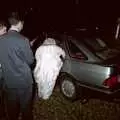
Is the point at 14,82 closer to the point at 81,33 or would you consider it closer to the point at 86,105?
the point at 86,105

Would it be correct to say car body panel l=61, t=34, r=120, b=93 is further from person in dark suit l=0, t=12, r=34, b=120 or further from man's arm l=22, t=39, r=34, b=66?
man's arm l=22, t=39, r=34, b=66

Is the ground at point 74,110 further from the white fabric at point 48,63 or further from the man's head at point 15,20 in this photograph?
the man's head at point 15,20

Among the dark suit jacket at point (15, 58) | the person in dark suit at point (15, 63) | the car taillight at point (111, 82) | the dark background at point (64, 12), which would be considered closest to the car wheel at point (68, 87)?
the car taillight at point (111, 82)

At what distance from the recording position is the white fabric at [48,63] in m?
8.76

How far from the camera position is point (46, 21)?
22.2 metres

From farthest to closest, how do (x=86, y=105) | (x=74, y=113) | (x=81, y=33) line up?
1. (x=81, y=33)
2. (x=86, y=105)
3. (x=74, y=113)

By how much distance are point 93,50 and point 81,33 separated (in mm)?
915

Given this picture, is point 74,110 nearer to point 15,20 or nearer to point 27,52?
point 27,52

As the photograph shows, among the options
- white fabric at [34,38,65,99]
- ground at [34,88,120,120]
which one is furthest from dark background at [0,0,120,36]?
ground at [34,88,120,120]

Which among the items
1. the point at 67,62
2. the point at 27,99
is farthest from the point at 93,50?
the point at 27,99

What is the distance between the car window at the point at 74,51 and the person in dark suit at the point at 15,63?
3.04m

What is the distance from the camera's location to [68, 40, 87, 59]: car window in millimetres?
8664

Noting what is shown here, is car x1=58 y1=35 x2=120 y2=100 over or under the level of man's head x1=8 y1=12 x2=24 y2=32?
under

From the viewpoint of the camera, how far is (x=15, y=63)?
560 cm
